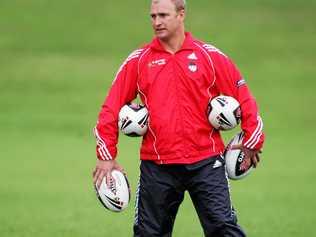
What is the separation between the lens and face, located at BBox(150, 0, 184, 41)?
8.73 meters

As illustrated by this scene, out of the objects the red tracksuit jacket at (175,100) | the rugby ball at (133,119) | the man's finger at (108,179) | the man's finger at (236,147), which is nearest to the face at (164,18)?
the red tracksuit jacket at (175,100)

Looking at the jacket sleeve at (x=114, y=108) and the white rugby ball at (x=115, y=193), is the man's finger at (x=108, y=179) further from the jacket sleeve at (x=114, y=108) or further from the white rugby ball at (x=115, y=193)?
the jacket sleeve at (x=114, y=108)

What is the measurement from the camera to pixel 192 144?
873cm

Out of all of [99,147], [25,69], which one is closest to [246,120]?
[99,147]

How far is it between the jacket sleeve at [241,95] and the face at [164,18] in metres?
0.38

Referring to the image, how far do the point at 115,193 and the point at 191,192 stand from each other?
57 cm

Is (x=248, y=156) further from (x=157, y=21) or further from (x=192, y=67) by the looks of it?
(x=157, y=21)

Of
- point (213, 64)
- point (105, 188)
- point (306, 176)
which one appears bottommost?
point (306, 176)

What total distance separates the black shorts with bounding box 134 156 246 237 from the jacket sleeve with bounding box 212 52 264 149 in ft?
1.00

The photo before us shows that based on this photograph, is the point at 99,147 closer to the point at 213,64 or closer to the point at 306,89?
the point at 213,64

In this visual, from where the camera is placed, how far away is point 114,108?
8719 millimetres

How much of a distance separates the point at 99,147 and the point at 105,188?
31 centimetres

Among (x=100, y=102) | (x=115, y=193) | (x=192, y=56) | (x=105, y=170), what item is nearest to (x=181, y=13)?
(x=192, y=56)

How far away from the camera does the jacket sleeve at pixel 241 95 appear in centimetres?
877
